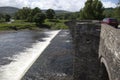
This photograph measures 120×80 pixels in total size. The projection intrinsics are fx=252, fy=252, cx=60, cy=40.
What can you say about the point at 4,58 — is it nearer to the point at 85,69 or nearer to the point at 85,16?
the point at 85,69

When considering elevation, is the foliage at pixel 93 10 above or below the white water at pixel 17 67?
above

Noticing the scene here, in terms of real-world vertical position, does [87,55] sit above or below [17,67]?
above

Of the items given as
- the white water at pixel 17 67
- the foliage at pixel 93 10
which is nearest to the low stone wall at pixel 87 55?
the white water at pixel 17 67

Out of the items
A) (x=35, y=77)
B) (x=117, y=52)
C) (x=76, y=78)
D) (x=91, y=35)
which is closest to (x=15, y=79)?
(x=35, y=77)

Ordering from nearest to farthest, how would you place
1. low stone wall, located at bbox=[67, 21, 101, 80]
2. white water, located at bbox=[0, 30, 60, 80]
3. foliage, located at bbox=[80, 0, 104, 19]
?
low stone wall, located at bbox=[67, 21, 101, 80] < white water, located at bbox=[0, 30, 60, 80] < foliage, located at bbox=[80, 0, 104, 19]

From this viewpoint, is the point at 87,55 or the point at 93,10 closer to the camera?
the point at 87,55

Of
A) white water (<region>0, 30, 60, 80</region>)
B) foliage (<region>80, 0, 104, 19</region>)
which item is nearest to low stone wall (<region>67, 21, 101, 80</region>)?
white water (<region>0, 30, 60, 80</region>)

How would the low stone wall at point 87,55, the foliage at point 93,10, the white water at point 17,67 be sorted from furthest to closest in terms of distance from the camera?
the foliage at point 93,10 < the white water at point 17,67 < the low stone wall at point 87,55

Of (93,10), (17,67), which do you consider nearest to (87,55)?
(17,67)

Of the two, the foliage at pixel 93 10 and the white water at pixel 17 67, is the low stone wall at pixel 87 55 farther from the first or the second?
the foliage at pixel 93 10

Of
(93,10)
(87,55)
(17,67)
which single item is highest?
(93,10)

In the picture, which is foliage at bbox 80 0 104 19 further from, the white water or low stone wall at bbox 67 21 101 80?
low stone wall at bbox 67 21 101 80

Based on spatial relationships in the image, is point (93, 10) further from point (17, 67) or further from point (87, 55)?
point (87, 55)

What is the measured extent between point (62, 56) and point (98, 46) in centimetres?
1264
